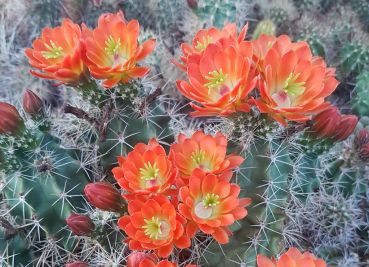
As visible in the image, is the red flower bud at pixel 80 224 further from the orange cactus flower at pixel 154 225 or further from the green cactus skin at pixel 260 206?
the green cactus skin at pixel 260 206

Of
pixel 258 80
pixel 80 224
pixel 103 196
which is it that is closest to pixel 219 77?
pixel 258 80

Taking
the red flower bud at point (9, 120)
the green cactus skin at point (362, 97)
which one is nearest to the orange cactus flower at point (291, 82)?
the red flower bud at point (9, 120)

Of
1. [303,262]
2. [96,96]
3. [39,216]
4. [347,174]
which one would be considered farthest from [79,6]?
[303,262]

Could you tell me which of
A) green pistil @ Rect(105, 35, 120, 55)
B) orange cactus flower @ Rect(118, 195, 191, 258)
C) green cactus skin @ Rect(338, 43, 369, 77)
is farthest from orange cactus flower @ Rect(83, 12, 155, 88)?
green cactus skin @ Rect(338, 43, 369, 77)

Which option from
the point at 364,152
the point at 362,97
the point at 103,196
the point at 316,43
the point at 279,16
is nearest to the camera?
the point at 103,196

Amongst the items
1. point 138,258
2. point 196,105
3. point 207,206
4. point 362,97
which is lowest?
point 362,97

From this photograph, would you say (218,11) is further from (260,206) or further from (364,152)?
(260,206)

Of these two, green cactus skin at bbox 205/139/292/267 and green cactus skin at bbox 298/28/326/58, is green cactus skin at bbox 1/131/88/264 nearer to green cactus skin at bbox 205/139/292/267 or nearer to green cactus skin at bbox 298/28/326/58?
green cactus skin at bbox 205/139/292/267
